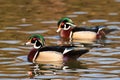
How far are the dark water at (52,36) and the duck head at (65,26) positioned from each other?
0.27 meters

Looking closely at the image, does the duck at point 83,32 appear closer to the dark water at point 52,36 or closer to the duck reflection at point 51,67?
the dark water at point 52,36

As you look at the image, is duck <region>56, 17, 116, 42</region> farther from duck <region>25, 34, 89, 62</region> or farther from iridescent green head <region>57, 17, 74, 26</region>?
duck <region>25, 34, 89, 62</region>

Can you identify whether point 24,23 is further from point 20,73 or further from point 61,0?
point 20,73

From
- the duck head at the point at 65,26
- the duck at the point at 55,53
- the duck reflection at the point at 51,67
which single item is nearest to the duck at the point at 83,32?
the duck head at the point at 65,26

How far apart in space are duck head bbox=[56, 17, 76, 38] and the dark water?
274 mm

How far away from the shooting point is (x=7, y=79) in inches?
615

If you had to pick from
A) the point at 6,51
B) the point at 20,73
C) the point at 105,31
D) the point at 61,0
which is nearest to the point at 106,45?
the point at 105,31

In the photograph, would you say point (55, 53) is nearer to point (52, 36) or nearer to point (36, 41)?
point (36, 41)

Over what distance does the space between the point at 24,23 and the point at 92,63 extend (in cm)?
668

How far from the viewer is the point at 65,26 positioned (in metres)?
22.8

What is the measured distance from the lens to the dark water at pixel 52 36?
16.4 metres

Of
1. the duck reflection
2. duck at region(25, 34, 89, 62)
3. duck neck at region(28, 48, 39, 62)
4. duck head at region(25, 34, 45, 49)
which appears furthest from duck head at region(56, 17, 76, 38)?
the duck reflection

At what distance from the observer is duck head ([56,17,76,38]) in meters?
22.4

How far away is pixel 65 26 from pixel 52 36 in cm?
116
